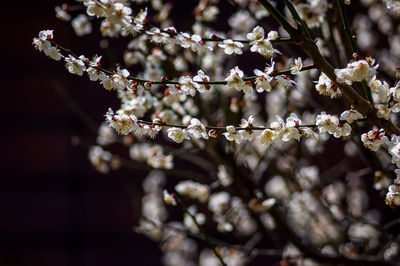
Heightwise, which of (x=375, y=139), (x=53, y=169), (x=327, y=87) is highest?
(x=53, y=169)

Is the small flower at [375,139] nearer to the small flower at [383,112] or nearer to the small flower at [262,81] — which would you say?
the small flower at [383,112]

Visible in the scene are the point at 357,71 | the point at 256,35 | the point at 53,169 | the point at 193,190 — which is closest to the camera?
the point at 357,71

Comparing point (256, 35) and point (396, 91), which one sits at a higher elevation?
point (256, 35)

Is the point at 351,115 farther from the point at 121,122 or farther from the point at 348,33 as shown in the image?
the point at 121,122

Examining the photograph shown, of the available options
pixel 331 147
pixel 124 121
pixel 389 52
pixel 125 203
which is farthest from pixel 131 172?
pixel 124 121

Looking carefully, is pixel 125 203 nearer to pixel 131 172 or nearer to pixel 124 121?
pixel 131 172

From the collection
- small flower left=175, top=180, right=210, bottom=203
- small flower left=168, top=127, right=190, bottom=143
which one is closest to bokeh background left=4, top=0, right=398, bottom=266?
small flower left=175, top=180, right=210, bottom=203

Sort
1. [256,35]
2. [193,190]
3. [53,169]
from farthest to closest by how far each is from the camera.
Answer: [53,169] → [193,190] → [256,35]

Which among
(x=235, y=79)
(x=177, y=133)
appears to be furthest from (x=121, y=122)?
(x=235, y=79)

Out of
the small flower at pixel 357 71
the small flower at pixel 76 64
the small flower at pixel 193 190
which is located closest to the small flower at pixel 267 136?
the small flower at pixel 357 71
